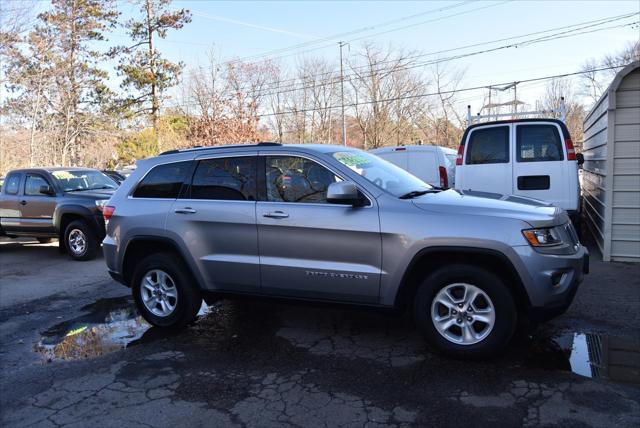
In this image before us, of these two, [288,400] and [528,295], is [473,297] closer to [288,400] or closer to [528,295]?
[528,295]

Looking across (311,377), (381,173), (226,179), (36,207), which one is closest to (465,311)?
(311,377)

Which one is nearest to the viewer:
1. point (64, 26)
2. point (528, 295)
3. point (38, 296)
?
point (528, 295)

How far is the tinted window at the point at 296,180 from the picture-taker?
14.8 feet

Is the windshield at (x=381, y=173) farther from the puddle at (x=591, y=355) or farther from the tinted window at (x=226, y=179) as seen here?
the puddle at (x=591, y=355)

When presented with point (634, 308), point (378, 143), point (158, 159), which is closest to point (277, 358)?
point (158, 159)

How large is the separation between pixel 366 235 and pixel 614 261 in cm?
518

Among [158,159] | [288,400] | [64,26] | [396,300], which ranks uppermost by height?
[64,26]

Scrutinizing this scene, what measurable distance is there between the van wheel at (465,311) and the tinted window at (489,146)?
4.36 metres

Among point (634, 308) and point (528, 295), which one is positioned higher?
point (528, 295)

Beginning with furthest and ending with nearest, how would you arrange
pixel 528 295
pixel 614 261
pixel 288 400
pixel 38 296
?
1. pixel 614 261
2. pixel 38 296
3. pixel 528 295
4. pixel 288 400

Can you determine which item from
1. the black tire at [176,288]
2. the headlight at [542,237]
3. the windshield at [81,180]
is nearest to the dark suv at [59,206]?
the windshield at [81,180]

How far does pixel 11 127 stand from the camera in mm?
30219

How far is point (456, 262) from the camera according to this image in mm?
4094

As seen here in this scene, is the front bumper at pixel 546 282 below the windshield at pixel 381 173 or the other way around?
below
